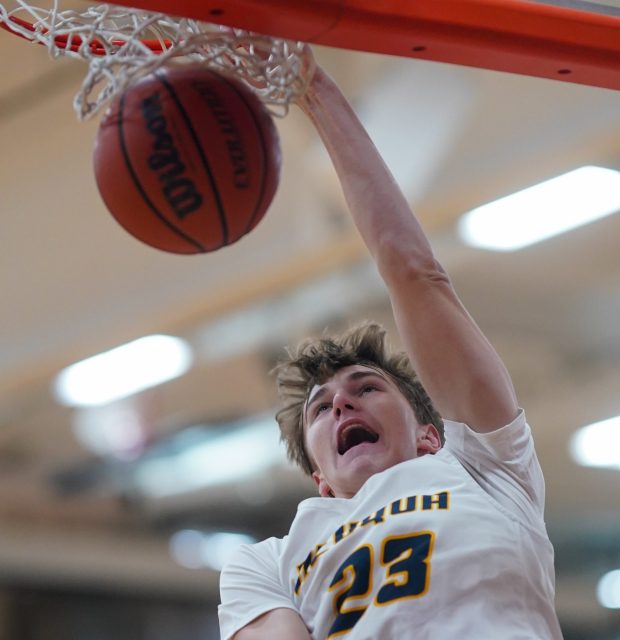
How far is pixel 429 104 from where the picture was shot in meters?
5.50

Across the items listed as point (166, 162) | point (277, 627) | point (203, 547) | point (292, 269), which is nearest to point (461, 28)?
point (166, 162)

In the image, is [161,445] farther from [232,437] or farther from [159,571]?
[159,571]

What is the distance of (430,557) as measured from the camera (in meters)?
2.25

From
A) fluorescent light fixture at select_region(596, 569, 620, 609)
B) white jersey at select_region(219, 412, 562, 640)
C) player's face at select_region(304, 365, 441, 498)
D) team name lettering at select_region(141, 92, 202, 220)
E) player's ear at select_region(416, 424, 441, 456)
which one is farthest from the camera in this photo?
fluorescent light fixture at select_region(596, 569, 620, 609)

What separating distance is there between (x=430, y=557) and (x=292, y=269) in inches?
169

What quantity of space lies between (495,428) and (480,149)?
3.52m

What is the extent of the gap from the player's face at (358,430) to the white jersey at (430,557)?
0.09m

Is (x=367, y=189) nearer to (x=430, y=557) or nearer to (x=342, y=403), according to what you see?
(x=342, y=403)

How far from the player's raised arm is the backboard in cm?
21

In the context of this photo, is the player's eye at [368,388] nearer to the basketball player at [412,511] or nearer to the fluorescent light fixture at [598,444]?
the basketball player at [412,511]

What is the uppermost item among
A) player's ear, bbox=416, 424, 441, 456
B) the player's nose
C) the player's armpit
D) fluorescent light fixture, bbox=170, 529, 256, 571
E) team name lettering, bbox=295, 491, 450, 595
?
fluorescent light fixture, bbox=170, 529, 256, 571

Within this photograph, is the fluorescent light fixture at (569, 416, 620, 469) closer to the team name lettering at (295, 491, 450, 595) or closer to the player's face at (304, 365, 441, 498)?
the player's face at (304, 365, 441, 498)

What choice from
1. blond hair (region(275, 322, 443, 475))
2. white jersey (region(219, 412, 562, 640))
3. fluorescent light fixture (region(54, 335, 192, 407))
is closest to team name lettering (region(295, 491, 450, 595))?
white jersey (region(219, 412, 562, 640))

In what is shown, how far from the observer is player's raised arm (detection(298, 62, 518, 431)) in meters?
2.33
